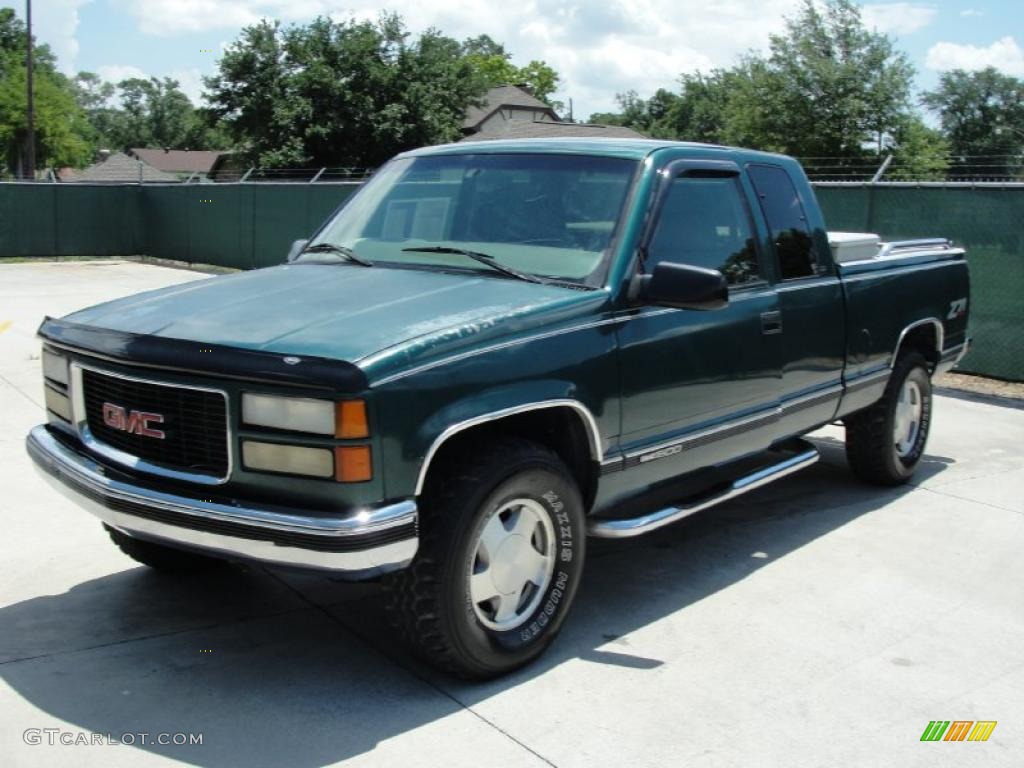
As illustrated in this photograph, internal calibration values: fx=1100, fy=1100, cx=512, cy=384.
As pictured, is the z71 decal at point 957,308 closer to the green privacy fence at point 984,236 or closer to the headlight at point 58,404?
the green privacy fence at point 984,236

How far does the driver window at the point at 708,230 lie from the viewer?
183 inches

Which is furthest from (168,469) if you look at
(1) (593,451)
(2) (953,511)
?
(2) (953,511)

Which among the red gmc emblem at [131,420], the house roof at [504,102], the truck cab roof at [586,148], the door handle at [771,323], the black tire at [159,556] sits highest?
the house roof at [504,102]

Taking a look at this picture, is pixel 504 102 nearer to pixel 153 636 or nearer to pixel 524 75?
pixel 524 75

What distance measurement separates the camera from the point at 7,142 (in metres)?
63.5

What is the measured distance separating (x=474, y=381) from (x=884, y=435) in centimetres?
374

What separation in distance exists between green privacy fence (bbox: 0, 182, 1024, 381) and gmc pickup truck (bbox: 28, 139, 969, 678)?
18.9ft

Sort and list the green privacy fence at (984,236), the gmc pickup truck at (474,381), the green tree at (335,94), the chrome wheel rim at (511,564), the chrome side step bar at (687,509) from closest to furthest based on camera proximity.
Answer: the gmc pickup truck at (474,381)
the chrome wheel rim at (511,564)
the chrome side step bar at (687,509)
the green privacy fence at (984,236)
the green tree at (335,94)

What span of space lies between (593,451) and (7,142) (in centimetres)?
6773

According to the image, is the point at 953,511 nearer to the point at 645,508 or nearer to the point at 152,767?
the point at 645,508

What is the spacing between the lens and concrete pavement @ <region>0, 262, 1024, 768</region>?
3.53m

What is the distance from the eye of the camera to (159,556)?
15.7 ft

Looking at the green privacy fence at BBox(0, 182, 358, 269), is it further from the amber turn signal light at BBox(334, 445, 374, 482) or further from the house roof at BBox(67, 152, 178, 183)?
the house roof at BBox(67, 152, 178, 183)

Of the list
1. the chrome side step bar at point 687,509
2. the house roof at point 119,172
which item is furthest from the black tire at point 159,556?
the house roof at point 119,172
